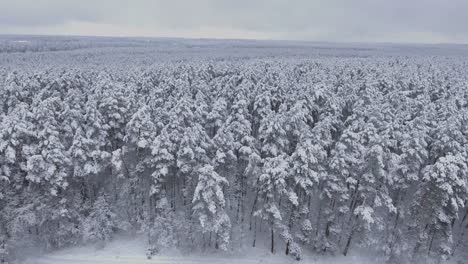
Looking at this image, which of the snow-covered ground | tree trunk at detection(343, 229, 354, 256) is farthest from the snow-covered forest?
the snow-covered ground

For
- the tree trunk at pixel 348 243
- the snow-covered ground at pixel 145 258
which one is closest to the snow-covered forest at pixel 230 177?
the tree trunk at pixel 348 243

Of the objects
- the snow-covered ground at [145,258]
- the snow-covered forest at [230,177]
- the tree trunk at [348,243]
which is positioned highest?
the snow-covered forest at [230,177]

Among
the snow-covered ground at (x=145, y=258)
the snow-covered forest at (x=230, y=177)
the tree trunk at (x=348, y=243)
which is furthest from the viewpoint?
the tree trunk at (x=348, y=243)

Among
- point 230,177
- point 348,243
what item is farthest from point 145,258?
point 348,243

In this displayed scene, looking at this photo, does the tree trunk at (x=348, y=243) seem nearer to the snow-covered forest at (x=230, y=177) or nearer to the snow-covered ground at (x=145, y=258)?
the snow-covered forest at (x=230, y=177)

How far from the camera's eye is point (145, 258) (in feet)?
117

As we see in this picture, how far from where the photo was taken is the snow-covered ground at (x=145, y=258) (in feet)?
115

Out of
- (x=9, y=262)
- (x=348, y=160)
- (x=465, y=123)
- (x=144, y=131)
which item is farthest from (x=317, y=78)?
(x=9, y=262)

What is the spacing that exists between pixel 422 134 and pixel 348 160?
7.48m

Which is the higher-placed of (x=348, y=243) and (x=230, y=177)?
(x=230, y=177)

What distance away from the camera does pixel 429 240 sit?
3444 cm

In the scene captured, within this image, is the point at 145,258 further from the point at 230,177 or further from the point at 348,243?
the point at 348,243

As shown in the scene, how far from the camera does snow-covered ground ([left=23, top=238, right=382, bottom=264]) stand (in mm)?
35094

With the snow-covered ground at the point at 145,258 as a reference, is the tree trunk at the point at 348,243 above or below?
above
